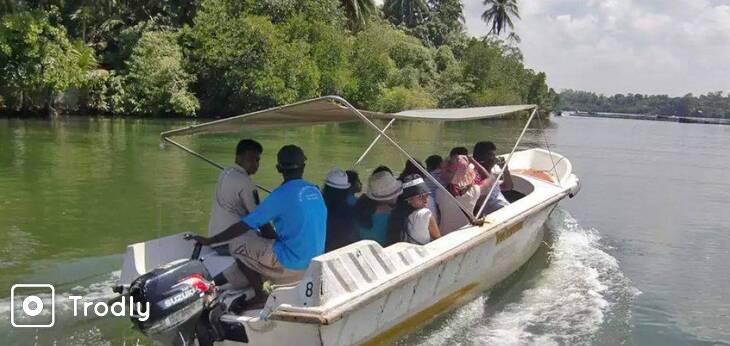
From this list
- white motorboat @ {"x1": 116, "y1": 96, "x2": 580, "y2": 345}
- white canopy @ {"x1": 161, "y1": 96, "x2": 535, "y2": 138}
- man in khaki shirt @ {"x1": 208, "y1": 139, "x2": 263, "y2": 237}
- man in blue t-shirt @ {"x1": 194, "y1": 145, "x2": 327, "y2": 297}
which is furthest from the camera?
white canopy @ {"x1": 161, "y1": 96, "x2": 535, "y2": 138}

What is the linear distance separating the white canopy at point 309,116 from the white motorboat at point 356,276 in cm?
1

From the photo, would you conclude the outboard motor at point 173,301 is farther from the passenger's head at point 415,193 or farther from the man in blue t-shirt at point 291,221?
the passenger's head at point 415,193

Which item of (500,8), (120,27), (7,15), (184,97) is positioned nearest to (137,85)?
(184,97)

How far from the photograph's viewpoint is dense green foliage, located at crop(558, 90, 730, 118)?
137500 mm

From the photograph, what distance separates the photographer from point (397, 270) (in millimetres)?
4840

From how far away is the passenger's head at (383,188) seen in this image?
5625 millimetres

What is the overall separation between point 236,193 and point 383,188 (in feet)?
4.20

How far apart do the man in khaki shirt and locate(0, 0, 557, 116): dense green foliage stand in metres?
26.2

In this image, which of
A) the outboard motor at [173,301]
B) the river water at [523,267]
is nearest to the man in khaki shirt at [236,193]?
the outboard motor at [173,301]

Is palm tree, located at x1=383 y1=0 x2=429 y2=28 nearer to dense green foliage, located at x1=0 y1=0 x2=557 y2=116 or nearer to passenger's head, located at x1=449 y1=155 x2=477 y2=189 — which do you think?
dense green foliage, located at x1=0 y1=0 x2=557 y2=116

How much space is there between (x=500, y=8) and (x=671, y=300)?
6279 cm

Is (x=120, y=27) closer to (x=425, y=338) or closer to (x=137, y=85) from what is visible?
(x=137, y=85)

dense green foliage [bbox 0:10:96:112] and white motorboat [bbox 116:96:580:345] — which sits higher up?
dense green foliage [bbox 0:10:96:112]

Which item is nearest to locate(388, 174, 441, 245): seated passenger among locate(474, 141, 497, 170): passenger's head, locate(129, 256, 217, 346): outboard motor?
locate(129, 256, 217, 346): outboard motor
